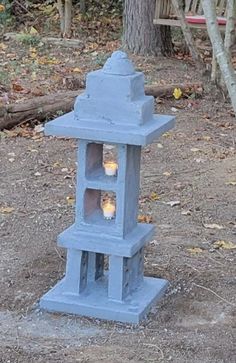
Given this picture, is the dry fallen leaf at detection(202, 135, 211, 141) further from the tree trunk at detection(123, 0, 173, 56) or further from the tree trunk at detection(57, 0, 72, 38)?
the tree trunk at detection(57, 0, 72, 38)

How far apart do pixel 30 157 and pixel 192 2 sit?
4700mm

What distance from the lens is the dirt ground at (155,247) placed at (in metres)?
3.90

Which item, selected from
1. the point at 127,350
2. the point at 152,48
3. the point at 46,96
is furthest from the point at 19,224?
the point at 152,48

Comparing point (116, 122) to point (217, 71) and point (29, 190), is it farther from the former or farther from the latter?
point (217, 71)

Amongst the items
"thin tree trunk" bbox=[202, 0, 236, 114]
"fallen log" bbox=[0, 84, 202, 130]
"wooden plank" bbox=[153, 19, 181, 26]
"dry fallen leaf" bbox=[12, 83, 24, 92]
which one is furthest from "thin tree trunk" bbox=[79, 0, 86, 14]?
"thin tree trunk" bbox=[202, 0, 236, 114]

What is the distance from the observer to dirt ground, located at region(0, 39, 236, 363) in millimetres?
3896

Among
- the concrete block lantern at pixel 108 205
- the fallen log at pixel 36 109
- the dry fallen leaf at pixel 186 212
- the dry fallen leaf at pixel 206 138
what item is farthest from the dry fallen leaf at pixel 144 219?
the fallen log at pixel 36 109

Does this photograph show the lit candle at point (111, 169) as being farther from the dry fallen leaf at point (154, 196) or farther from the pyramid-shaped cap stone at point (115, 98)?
the dry fallen leaf at point (154, 196)

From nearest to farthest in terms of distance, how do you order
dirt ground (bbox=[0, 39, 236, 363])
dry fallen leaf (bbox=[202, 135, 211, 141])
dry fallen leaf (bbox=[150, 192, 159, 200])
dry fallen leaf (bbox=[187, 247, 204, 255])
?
1. dirt ground (bbox=[0, 39, 236, 363])
2. dry fallen leaf (bbox=[187, 247, 204, 255])
3. dry fallen leaf (bbox=[150, 192, 159, 200])
4. dry fallen leaf (bbox=[202, 135, 211, 141])

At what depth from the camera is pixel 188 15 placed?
1051 cm

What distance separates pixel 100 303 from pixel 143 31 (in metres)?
7.08

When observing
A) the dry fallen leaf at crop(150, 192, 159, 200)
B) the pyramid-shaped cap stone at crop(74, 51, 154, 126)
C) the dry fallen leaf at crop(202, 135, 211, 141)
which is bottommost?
the dry fallen leaf at crop(150, 192, 159, 200)

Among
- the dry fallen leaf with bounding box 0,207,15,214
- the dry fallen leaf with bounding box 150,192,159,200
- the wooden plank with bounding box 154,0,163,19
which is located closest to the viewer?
the dry fallen leaf with bounding box 0,207,15,214

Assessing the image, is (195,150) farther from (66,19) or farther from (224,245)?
(66,19)
